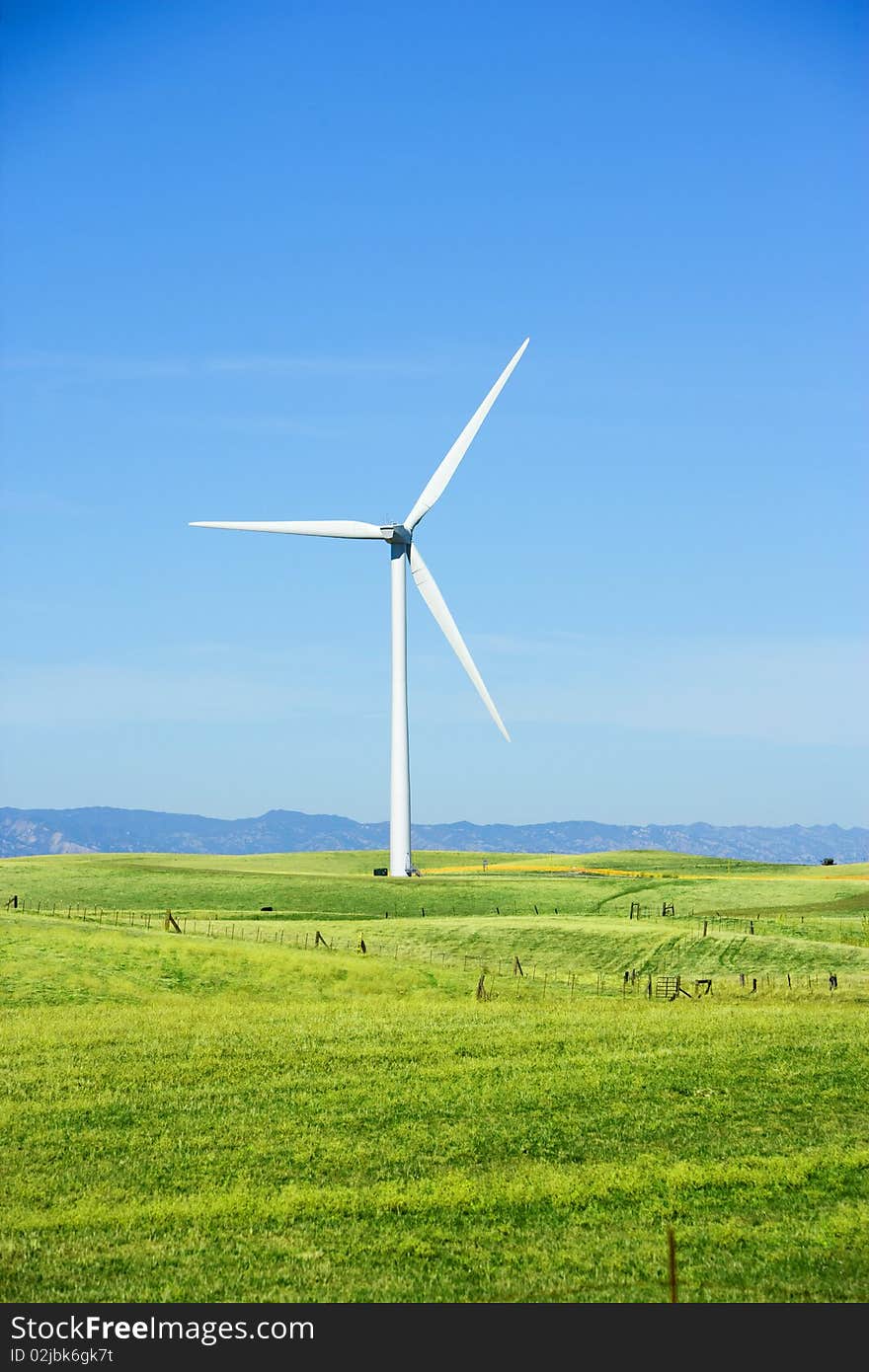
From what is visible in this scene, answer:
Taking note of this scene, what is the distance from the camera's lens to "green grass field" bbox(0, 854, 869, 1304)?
80.6 ft

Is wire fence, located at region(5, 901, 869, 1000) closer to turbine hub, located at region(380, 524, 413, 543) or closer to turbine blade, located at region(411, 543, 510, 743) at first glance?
turbine blade, located at region(411, 543, 510, 743)

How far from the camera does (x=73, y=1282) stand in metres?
23.3

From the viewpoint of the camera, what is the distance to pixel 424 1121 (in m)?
35.4

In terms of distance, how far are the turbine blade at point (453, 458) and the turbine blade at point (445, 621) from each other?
352 centimetres

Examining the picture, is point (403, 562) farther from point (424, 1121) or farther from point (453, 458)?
point (424, 1121)

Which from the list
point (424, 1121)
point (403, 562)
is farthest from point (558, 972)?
point (403, 562)

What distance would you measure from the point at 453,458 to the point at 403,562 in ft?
34.5

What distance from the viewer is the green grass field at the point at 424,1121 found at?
80.6 feet

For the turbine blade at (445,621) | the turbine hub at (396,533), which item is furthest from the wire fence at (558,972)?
the turbine hub at (396,533)

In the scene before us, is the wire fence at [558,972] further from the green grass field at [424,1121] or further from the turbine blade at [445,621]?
the turbine blade at [445,621]
